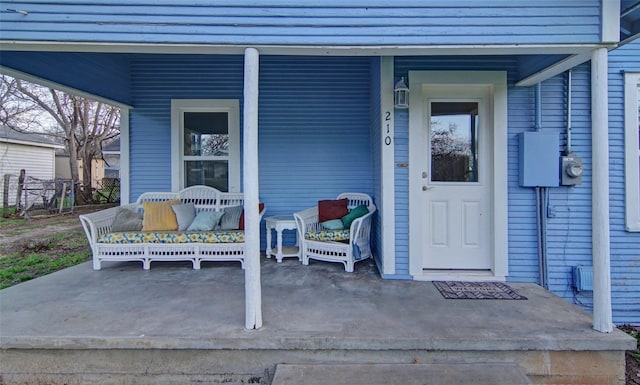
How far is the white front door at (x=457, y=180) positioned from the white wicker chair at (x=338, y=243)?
0.75m

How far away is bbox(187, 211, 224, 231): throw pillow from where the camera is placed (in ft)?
13.7

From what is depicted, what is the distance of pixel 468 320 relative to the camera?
2477 mm

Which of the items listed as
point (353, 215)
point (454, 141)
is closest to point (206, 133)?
point (353, 215)

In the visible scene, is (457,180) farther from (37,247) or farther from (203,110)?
(37,247)

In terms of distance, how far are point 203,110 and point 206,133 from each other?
0.33 meters

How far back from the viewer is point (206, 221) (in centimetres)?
423

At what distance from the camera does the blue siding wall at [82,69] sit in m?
3.15

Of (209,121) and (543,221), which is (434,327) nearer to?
(543,221)

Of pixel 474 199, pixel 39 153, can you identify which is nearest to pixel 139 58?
pixel 474 199

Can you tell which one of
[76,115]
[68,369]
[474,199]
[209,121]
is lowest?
[68,369]

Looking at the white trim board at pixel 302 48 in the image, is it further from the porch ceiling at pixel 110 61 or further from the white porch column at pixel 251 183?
the white porch column at pixel 251 183

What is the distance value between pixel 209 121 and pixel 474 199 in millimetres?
3679

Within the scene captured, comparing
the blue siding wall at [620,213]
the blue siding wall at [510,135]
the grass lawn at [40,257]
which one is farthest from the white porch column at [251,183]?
the blue siding wall at [620,213]

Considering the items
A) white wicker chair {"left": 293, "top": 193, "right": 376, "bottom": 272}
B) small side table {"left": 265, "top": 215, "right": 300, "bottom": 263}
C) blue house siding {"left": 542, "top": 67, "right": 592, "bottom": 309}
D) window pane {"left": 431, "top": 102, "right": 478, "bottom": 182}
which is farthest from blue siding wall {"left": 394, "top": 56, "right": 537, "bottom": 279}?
small side table {"left": 265, "top": 215, "right": 300, "bottom": 263}
